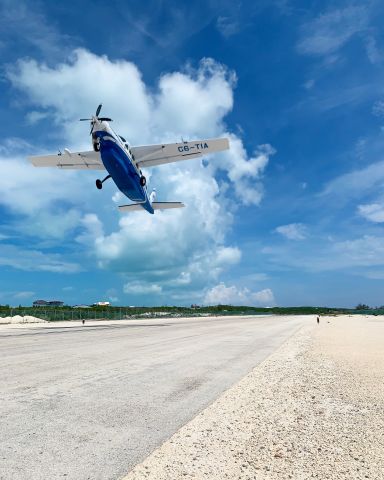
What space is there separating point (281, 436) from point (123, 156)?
34805mm

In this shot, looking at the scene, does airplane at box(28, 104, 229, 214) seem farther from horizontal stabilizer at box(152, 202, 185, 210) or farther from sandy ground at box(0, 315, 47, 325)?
sandy ground at box(0, 315, 47, 325)

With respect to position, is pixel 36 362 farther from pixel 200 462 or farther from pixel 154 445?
pixel 200 462

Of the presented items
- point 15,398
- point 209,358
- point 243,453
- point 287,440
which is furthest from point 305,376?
point 15,398

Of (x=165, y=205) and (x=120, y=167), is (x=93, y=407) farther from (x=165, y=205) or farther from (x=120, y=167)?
(x=165, y=205)

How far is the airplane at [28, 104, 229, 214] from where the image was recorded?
37.9m

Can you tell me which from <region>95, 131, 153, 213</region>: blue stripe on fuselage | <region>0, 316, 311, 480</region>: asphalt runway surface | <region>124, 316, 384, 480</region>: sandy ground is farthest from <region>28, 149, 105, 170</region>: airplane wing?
<region>124, 316, 384, 480</region>: sandy ground

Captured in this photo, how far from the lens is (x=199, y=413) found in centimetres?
875

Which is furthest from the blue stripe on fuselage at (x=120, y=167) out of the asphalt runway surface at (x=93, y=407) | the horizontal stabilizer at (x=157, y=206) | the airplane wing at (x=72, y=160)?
the asphalt runway surface at (x=93, y=407)

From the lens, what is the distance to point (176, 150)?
45.6 meters

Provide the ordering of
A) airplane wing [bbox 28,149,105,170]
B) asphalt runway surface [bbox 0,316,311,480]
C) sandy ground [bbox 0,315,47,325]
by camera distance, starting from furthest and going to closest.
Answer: sandy ground [bbox 0,315,47,325], airplane wing [bbox 28,149,105,170], asphalt runway surface [bbox 0,316,311,480]

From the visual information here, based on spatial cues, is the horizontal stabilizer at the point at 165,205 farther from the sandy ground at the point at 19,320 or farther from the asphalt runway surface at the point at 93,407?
the asphalt runway surface at the point at 93,407

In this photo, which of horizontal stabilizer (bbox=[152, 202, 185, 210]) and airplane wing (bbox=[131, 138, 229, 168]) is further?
horizontal stabilizer (bbox=[152, 202, 185, 210])

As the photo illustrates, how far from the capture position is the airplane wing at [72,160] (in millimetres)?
46156

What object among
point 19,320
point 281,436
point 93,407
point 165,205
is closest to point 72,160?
point 165,205
